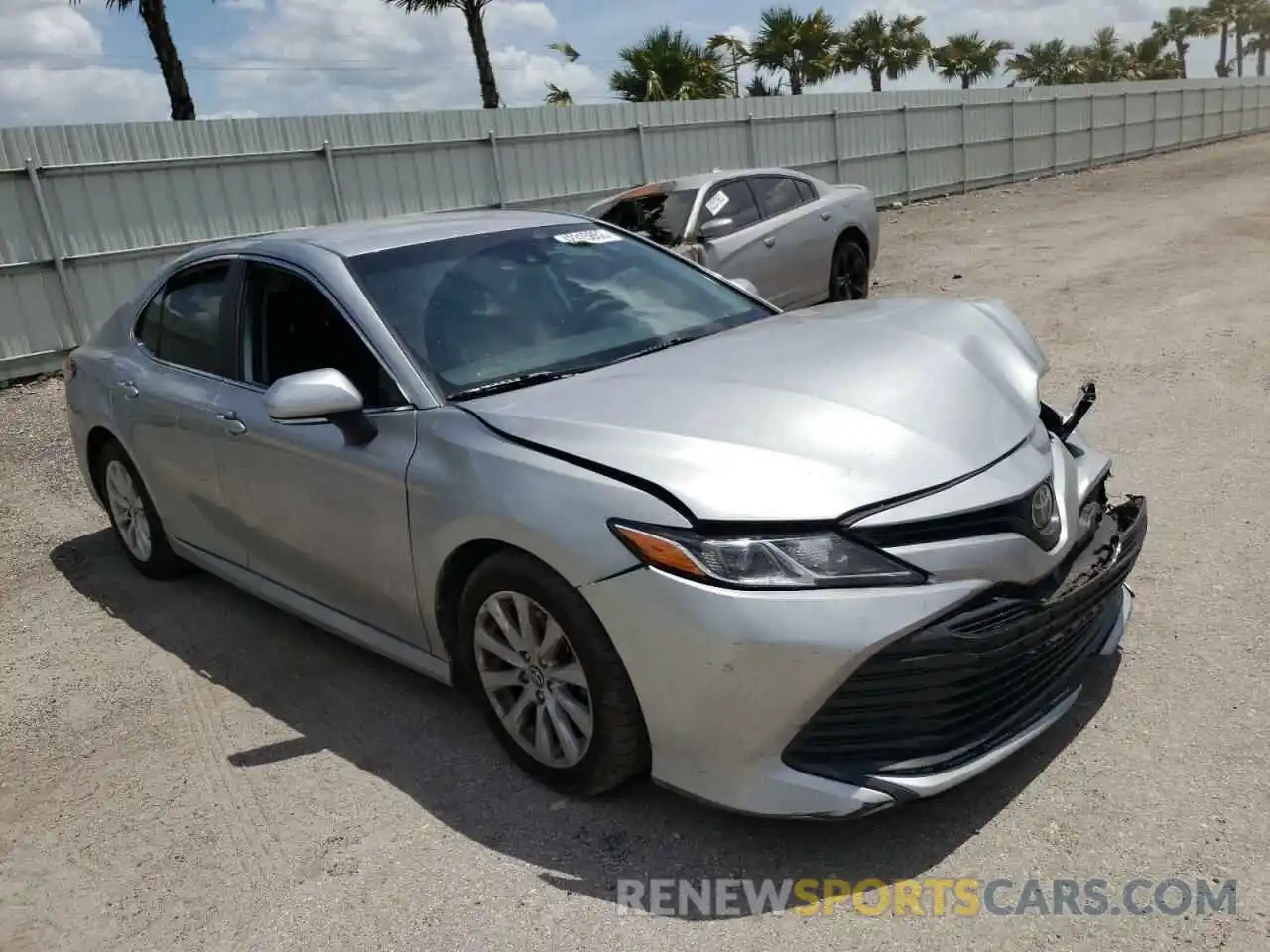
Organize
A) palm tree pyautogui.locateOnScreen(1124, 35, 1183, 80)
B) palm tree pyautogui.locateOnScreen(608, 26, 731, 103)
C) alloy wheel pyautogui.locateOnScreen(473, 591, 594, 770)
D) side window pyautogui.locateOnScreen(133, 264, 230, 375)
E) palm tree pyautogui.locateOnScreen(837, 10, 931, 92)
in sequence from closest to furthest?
alloy wheel pyautogui.locateOnScreen(473, 591, 594, 770) < side window pyautogui.locateOnScreen(133, 264, 230, 375) < palm tree pyautogui.locateOnScreen(608, 26, 731, 103) < palm tree pyautogui.locateOnScreen(837, 10, 931, 92) < palm tree pyautogui.locateOnScreen(1124, 35, 1183, 80)

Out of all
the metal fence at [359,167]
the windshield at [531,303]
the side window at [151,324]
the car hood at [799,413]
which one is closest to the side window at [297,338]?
the windshield at [531,303]

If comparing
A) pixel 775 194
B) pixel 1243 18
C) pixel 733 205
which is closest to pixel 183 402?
pixel 733 205

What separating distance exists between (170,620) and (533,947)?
9.71 feet

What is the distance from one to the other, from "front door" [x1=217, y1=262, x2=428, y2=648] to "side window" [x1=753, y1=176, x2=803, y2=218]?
6.41 metres

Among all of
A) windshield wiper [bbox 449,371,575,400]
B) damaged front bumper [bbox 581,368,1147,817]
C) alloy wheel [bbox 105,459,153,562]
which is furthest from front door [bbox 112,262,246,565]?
damaged front bumper [bbox 581,368,1147,817]

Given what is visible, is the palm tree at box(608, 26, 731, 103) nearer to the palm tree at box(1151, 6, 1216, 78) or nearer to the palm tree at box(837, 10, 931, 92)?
the palm tree at box(837, 10, 931, 92)

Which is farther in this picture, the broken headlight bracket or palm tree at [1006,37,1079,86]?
palm tree at [1006,37,1079,86]

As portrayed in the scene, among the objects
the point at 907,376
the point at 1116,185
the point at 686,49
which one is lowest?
the point at 1116,185

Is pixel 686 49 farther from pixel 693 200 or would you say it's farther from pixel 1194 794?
pixel 1194 794

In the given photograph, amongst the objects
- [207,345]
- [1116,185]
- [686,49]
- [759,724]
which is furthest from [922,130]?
[759,724]

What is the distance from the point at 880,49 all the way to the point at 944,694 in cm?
4444

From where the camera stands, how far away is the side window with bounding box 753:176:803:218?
9.76m

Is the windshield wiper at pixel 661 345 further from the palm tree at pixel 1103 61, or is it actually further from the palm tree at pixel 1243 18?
the palm tree at pixel 1243 18

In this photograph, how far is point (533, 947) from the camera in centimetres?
252
